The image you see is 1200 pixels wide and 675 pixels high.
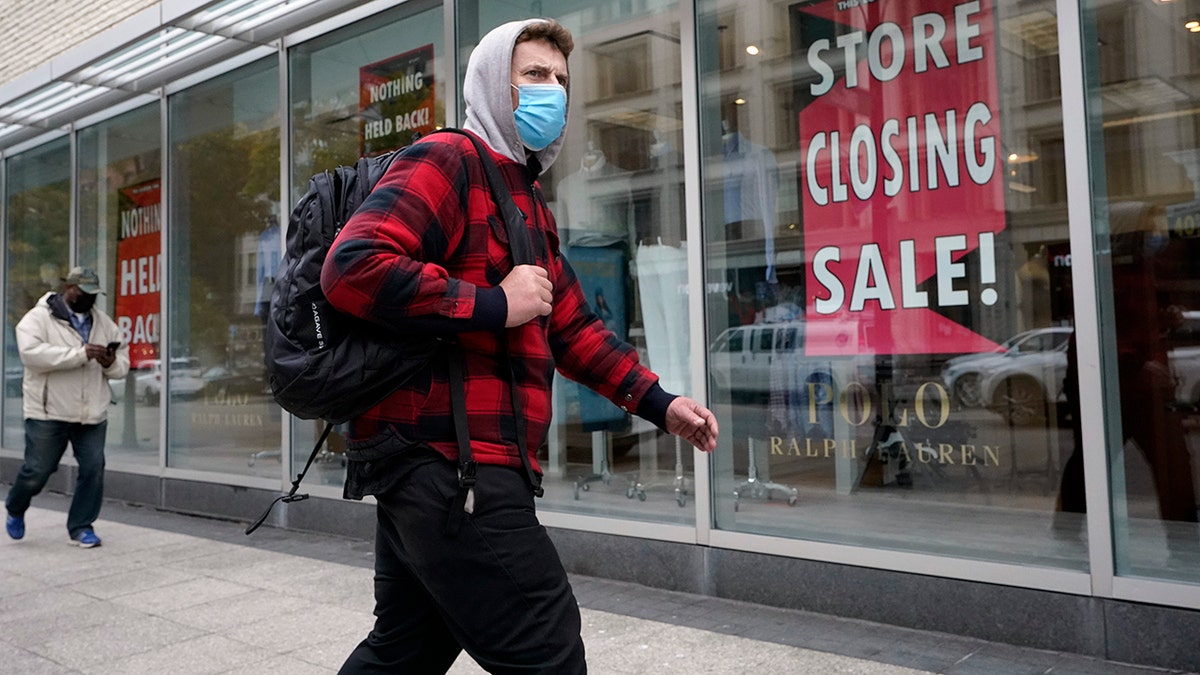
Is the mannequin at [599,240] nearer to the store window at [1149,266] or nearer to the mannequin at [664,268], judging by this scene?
the mannequin at [664,268]

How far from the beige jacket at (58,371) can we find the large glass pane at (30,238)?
15.5ft

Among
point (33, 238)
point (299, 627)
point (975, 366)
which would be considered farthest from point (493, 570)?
point (33, 238)

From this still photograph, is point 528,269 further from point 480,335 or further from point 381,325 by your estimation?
point 381,325

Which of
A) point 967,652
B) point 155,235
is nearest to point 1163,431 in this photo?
point 967,652

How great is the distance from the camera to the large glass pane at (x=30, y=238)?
11.7 meters

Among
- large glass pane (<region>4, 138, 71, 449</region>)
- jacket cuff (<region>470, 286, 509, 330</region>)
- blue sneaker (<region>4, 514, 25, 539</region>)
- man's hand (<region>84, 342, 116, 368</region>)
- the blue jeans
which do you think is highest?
large glass pane (<region>4, 138, 71, 449</region>)

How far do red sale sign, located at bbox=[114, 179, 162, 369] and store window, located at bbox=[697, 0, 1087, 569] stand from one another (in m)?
6.50

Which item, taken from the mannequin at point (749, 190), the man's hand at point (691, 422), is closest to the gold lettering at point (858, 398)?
the mannequin at point (749, 190)

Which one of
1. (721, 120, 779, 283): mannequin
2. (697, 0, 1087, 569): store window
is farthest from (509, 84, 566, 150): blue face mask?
(721, 120, 779, 283): mannequin

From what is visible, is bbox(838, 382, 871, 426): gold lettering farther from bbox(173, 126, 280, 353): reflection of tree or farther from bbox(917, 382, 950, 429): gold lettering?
bbox(173, 126, 280, 353): reflection of tree

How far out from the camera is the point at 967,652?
437cm

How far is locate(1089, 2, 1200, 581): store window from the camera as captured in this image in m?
4.45

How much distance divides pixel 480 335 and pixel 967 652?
3.16 m

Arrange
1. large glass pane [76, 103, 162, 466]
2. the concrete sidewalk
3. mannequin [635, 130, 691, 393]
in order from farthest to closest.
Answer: large glass pane [76, 103, 162, 466]
mannequin [635, 130, 691, 393]
the concrete sidewalk
